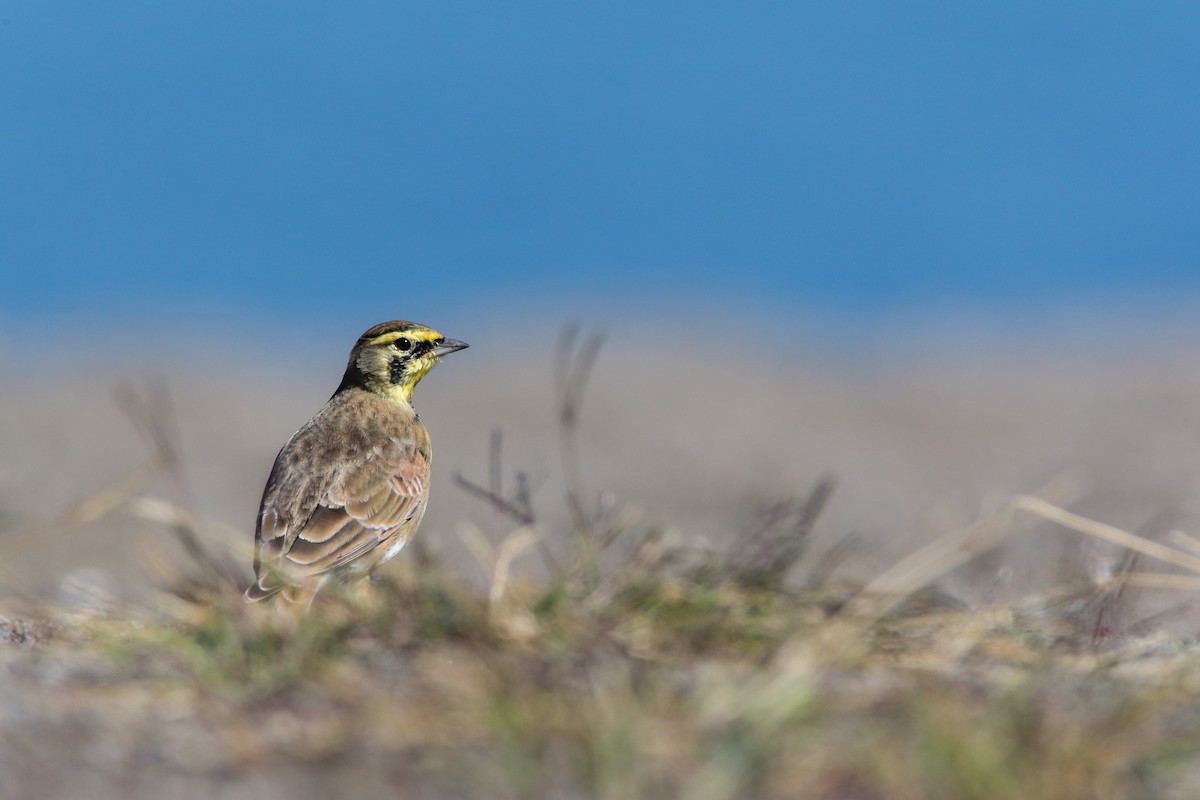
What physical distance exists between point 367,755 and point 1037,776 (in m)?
1.27

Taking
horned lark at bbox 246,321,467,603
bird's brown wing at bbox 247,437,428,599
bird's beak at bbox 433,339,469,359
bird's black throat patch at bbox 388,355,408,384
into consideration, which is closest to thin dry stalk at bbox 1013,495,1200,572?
horned lark at bbox 246,321,467,603

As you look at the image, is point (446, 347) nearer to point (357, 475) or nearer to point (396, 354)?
point (396, 354)

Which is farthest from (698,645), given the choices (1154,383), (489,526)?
(1154,383)

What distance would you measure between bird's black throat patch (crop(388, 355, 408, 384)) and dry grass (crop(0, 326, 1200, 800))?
6.50ft

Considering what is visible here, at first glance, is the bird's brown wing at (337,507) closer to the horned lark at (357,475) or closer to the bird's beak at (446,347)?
the horned lark at (357,475)

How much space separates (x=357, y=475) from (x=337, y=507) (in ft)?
0.74

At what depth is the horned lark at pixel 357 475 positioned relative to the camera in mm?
5508

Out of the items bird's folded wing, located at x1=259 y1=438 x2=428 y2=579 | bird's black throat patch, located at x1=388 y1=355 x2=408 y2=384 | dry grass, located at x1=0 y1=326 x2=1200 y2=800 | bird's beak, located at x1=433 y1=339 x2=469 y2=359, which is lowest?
dry grass, located at x1=0 y1=326 x2=1200 y2=800

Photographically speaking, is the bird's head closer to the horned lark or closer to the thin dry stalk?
the horned lark

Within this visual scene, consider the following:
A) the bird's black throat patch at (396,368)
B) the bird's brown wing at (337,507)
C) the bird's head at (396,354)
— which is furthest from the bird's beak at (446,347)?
the bird's brown wing at (337,507)

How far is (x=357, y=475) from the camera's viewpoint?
5840 mm

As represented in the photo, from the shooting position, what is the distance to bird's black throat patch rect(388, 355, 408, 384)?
21.1 feet

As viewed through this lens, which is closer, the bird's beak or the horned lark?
the horned lark

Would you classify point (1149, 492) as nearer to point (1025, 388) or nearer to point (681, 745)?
point (1025, 388)
